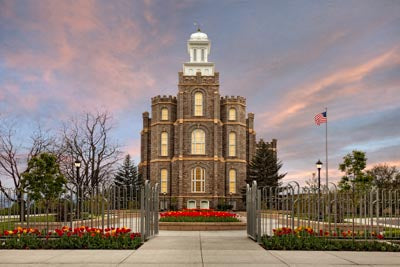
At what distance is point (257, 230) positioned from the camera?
15.8m

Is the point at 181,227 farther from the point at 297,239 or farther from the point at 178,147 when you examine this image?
the point at 178,147

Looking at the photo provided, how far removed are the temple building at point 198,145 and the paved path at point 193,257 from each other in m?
37.0

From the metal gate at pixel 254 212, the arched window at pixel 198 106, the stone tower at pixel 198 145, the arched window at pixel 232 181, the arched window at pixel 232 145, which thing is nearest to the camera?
the metal gate at pixel 254 212

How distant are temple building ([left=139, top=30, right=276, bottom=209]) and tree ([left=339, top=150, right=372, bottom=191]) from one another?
84.2ft

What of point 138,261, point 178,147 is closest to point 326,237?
point 138,261

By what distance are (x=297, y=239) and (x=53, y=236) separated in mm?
7733

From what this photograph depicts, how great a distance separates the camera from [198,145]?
51719 mm

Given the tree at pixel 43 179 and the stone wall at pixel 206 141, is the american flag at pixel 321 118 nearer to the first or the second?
the stone wall at pixel 206 141

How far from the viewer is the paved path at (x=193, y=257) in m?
10.8

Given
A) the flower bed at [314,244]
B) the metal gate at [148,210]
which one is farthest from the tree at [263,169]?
the flower bed at [314,244]

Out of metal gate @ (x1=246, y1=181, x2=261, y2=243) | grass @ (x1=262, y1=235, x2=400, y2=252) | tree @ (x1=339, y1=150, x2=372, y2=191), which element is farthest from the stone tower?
grass @ (x1=262, y1=235, x2=400, y2=252)

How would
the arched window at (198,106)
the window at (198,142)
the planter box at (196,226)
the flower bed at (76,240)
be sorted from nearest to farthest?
1. the flower bed at (76,240)
2. the planter box at (196,226)
3. the window at (198,142)
4. the arched window at (198,106)

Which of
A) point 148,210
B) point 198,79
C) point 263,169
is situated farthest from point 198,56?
point 148,210

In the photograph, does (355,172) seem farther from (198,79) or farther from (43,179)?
(198,79)
